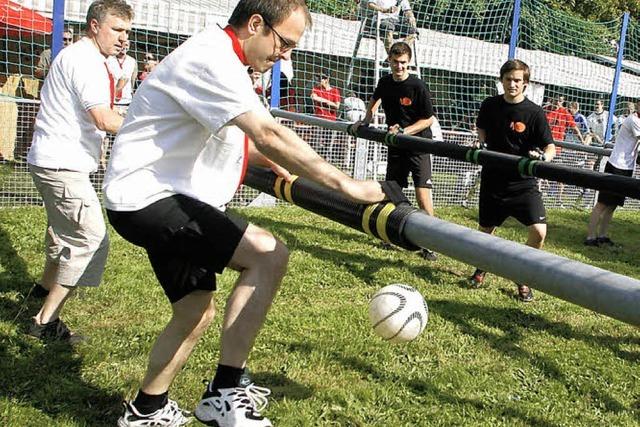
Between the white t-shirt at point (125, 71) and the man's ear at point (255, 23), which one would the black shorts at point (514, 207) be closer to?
the man's ear at point (255, 23)

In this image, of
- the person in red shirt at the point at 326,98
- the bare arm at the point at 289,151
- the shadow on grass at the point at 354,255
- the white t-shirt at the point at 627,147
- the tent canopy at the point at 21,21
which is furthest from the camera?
the person in red shirt at the point at 326,98

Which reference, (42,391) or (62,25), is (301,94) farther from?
(42,391)

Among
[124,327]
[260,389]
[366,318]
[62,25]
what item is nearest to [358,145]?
[62,25]

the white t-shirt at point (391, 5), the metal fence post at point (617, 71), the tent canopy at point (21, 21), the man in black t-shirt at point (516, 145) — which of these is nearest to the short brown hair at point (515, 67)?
the man in black t-shirt at point (516, 145)

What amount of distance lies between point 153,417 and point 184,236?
93cm

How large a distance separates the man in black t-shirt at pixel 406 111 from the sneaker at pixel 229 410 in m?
4.56

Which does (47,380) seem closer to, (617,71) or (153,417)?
(153,417)

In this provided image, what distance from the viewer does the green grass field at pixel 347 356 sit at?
390 centimetres

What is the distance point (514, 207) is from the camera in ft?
21.3

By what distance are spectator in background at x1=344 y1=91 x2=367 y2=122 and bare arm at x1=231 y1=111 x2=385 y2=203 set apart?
325 inches

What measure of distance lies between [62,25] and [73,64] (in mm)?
3428

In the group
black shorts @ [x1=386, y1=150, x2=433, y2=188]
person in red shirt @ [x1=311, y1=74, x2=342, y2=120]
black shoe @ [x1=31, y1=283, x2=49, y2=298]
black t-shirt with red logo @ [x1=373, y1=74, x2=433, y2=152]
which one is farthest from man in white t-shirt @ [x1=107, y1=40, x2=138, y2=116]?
black shoe @ [x1=31, y1=283, x2=49, y2=298]

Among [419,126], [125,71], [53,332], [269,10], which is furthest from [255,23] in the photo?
[125,71]

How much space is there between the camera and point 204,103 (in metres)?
2.81
